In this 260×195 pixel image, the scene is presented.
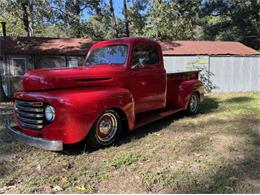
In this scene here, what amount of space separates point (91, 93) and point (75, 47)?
43.4 feet

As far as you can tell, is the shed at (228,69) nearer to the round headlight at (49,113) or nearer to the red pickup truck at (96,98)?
the red pickup truck at (96,98)

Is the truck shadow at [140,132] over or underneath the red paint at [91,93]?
underneath

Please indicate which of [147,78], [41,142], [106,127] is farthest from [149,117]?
[41,142]

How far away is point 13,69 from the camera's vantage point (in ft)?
56.7

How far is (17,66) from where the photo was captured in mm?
17359

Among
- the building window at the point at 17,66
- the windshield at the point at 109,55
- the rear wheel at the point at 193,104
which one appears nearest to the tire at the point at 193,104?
the rear wheel at the point at 193,104

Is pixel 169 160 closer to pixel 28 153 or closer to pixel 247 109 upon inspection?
pixel 28 153

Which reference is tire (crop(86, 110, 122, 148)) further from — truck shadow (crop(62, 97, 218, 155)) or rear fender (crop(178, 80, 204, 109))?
rear fender (crop(178, 80, 204, 109))

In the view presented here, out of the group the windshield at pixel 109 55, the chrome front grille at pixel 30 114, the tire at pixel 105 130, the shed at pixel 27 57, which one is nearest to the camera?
the chrome front grille at pixel 30 114

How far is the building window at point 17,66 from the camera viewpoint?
1730 cm

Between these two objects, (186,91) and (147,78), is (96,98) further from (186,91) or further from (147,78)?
(186,91)

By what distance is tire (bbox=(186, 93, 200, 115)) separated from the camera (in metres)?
8.63

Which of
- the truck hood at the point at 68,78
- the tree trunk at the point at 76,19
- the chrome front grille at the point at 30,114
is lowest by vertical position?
the chrome front grille at the point at 30,114

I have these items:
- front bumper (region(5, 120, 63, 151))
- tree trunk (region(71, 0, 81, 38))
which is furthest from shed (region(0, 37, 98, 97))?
front bumper (region(5, 120, 63, 151))
